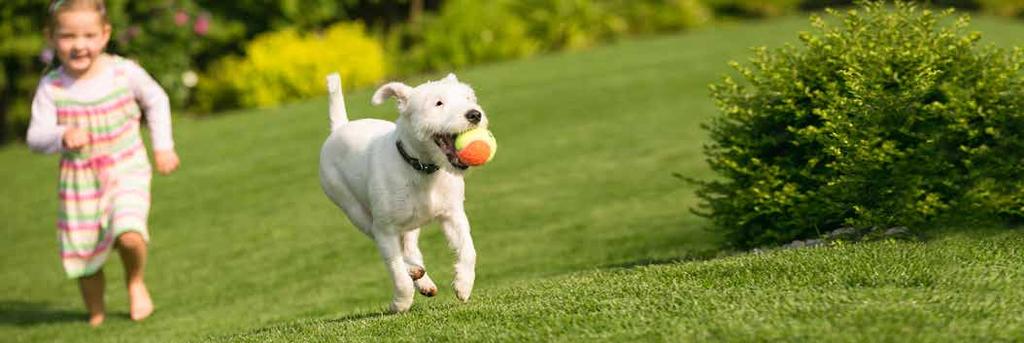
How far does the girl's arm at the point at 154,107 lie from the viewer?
337 inches

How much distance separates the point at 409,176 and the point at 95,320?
420 cm

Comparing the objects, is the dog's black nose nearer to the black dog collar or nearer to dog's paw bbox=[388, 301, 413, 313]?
the black dog collar

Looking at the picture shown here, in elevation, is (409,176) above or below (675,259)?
above

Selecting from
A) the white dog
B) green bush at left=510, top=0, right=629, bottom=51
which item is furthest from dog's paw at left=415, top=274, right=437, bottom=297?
green bush at left=510, top=0, right=629, bottom=51

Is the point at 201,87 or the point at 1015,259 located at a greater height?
the point at 1015,259

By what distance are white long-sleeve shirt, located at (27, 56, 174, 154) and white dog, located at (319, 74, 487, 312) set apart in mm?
2348

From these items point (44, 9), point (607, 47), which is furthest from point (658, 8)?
point (44, 9)

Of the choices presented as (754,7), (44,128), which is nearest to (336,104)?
(44,128)

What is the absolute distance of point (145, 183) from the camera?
352 inches

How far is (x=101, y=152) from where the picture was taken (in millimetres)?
8852

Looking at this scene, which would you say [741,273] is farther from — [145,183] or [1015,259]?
[145,183]

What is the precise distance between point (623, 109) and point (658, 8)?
8.19m

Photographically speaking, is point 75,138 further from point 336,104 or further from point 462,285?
point 462,285

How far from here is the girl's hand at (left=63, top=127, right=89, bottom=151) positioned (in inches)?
325
